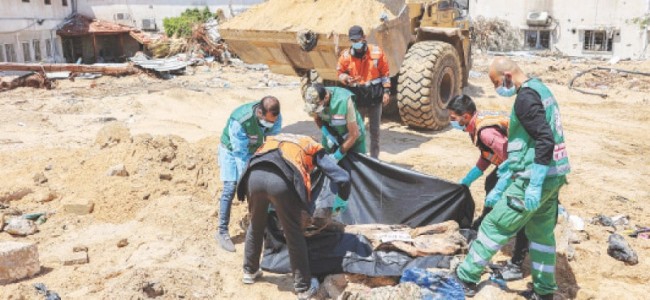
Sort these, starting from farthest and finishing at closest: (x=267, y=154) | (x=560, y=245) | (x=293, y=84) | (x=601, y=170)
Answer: (x=293, y=84), (x=601, y=170), (x=560, y=245), (x=267, y=154)

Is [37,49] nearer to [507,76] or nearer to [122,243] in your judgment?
[122,243]

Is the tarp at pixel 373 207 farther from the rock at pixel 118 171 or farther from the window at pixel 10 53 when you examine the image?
the window at pixel 10 53

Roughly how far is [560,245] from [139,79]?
1357 centimetres

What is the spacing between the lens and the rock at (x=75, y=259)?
4.86 meters

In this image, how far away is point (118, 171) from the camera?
6.47 metres

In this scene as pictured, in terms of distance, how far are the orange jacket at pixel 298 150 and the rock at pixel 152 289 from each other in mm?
1257

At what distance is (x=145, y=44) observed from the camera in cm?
2261

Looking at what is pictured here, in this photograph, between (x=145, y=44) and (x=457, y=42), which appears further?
(x=145, y=44)

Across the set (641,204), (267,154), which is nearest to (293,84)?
(641,204)

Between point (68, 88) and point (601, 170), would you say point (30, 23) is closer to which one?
point (68, 88)

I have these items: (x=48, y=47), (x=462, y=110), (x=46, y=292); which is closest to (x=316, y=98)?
(x=462, y=110)

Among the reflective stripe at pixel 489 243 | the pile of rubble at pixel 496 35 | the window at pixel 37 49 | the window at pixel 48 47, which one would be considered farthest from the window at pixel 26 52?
the reflective stripe at pixel 489 243

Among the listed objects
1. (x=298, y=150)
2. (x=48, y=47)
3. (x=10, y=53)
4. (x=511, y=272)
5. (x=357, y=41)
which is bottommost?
(x=511, y=272)

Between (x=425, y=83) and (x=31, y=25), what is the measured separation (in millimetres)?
18036
